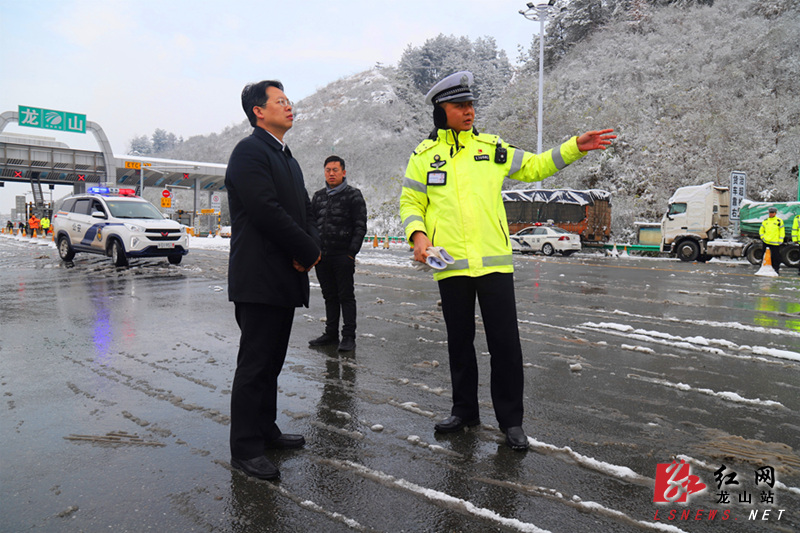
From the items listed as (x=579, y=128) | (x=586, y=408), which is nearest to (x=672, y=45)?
(x=579, y=128)

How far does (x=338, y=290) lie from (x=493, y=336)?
306cm

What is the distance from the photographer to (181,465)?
301cm

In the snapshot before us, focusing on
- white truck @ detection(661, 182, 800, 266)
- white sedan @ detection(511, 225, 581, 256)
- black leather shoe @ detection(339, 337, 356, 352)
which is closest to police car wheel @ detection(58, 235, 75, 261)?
black leather shoe @ detection(339, 337, 356, 352)

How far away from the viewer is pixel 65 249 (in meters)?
17.0

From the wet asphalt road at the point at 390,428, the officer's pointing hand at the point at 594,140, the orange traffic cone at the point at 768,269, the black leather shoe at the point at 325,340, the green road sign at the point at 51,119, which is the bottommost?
Answer: the wet asphalt road at the point at 390,428

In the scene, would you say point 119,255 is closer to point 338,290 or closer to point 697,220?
point 338,290

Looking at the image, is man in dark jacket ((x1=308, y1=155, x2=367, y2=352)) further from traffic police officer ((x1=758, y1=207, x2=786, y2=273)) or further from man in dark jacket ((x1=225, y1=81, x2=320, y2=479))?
traffic police officer ((x1=758, y1=207, x2=786, y2=273))

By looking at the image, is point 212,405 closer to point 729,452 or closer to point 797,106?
point 729,452

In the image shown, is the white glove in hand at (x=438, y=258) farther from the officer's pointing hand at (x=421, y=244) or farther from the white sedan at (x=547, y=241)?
the white sedan at (x=547, y=241)

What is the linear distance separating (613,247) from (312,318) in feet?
82.9

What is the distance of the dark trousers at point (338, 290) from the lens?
6.01 m

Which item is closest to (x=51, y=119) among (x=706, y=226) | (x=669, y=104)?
(x=706, y=226)

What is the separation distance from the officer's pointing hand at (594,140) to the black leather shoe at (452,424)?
1857mm

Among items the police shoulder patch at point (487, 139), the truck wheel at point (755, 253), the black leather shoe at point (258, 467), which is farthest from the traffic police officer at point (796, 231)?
the black leather shoe at point (258, 467)
